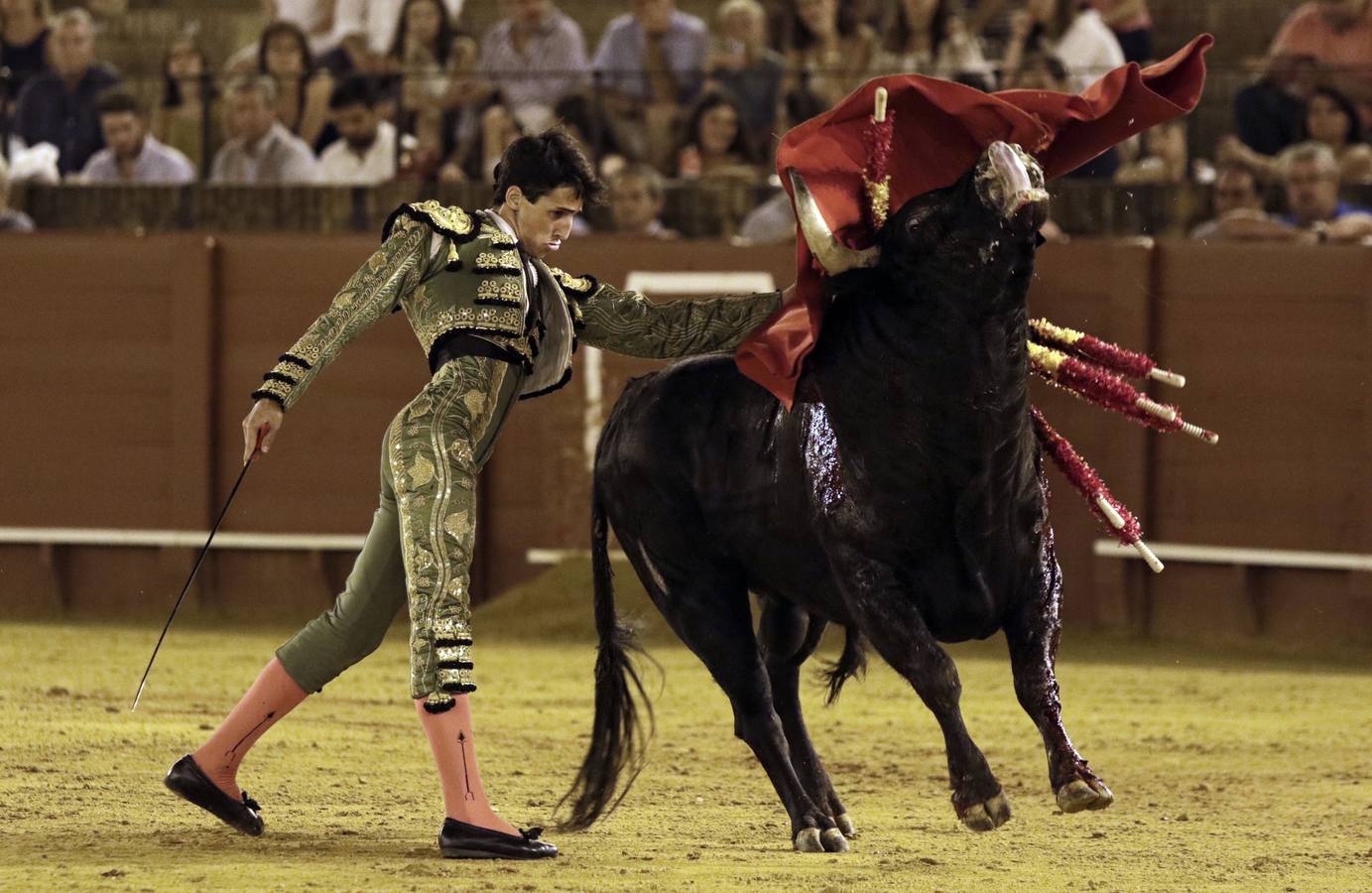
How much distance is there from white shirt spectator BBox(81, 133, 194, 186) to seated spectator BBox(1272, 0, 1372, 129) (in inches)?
200

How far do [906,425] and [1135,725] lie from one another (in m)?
3.04

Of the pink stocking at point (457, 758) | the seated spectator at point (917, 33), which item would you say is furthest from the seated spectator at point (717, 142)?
the pink stocking at point (457, 758)

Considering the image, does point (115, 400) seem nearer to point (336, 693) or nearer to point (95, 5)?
point (336, 693)

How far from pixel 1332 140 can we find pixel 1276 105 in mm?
273

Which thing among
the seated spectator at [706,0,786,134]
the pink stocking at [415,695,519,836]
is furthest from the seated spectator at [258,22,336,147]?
the pink stocking at [415,695,519,836]

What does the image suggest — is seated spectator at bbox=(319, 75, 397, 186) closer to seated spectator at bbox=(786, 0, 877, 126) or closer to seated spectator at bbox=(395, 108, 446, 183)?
seated spectator at bbox=(395, 108, 446, 183)

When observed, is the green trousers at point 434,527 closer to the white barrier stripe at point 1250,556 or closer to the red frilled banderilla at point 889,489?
the red frilled banderilla at point 889,489

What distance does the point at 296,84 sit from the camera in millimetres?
10305

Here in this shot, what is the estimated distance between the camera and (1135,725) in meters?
6.85

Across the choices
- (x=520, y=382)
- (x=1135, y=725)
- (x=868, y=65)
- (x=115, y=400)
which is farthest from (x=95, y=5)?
(x=520, y=382)

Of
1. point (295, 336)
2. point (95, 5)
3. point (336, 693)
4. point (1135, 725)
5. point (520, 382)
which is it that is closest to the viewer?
point (520, 382)

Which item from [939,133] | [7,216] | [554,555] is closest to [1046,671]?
[939,133]

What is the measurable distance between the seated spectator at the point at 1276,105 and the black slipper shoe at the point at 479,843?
5.92 meters

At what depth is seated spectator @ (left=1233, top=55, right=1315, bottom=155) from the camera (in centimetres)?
894
